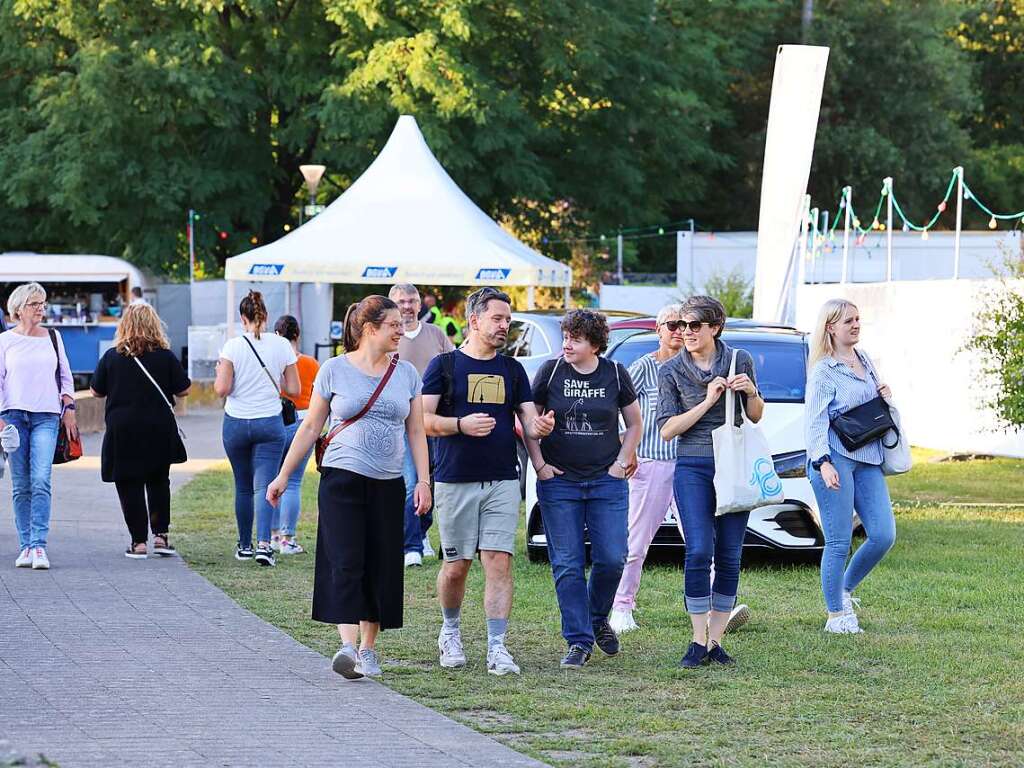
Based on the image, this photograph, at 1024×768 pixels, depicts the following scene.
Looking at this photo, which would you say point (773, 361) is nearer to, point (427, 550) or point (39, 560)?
point (427, 550)

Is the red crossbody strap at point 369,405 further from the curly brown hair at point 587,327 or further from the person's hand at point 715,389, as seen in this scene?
the person's hand at point 715,389

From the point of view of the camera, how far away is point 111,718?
21.5 ft

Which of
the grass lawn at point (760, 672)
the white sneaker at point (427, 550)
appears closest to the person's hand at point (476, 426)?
the grass lawn at point (760, 672)

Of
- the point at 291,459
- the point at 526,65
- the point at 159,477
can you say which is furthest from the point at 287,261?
the point at 526,65

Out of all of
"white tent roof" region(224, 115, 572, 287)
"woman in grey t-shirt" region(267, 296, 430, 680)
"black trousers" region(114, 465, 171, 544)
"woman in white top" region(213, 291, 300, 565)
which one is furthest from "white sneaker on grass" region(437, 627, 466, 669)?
"white tent roof" region(224, 115, 572, 287)

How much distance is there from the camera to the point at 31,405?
36.3 ft

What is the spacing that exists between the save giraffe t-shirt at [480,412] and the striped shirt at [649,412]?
1.21 metres

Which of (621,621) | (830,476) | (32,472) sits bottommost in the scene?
(621,621)

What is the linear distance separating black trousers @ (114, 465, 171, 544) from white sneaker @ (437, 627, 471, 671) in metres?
4.21

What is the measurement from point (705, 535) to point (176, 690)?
2482 mm

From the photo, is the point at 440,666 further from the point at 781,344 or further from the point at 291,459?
the point at 781,344

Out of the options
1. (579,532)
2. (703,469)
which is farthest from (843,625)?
(579,532)

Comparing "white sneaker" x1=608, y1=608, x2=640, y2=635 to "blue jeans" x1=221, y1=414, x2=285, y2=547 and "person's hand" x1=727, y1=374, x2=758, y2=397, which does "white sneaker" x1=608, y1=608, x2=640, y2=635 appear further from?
"blue jeans" x1=221, y1=414, x2=285, y2=547

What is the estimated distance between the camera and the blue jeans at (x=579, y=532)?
26.1 feet
